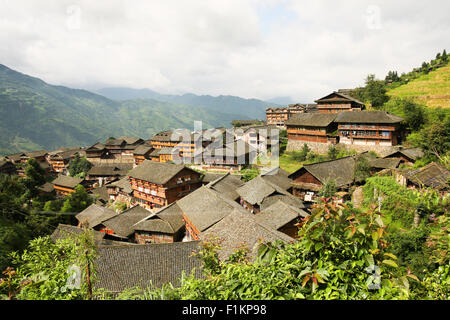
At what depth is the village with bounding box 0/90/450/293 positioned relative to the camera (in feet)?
47.0

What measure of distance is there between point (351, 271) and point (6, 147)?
17346 centimetres

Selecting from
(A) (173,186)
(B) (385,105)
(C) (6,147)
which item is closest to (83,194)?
(A) (173,186)

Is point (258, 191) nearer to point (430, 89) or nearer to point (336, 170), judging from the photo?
point (336, 170)

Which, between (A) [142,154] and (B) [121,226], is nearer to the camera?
(B) [121,226]

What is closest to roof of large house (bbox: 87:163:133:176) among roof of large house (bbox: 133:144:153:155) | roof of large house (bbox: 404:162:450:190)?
roof of large house (bbox: 133:144:153:155)

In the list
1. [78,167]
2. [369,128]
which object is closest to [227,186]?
[369,128]

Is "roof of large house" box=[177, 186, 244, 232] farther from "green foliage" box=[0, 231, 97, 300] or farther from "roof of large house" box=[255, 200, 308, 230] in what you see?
"green foliage" box=[0, 231, 97, 300]

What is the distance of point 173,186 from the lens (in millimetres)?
29031

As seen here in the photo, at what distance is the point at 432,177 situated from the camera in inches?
623

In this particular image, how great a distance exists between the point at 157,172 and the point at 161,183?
9.86 ft

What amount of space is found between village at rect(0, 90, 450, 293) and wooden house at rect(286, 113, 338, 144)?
0.50 feet

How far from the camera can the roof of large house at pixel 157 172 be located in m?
28.7

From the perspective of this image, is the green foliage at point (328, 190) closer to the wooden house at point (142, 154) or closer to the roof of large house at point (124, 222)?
the roof of large house at point (124, 222)
